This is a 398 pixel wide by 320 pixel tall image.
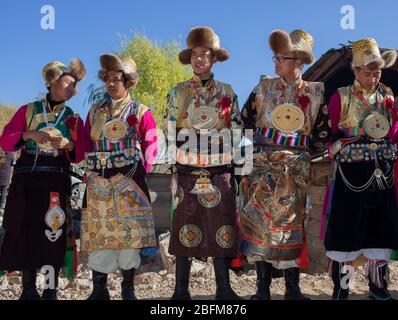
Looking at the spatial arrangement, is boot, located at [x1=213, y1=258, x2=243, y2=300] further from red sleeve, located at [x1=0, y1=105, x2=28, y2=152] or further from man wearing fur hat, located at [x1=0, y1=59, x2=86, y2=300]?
red sleeve, located at [x1=0, y1=105, x2=28, y2=152]

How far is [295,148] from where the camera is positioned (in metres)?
4.22

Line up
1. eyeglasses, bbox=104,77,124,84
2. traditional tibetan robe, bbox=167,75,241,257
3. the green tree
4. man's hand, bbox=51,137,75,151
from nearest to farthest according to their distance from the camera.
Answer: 1. traditional tibetan robe, bbox=167,75,241,257
2. man's hand, bbox=51,137,75,151
3. eyeglasses, bbox=104,77,124,84
4. the green tree

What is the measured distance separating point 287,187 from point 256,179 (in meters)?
0.28

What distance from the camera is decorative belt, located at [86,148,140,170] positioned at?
434 centimetres

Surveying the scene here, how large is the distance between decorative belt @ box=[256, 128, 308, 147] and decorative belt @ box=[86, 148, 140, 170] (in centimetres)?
118

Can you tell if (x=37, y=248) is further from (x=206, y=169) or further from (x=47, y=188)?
(x=206, y=169)

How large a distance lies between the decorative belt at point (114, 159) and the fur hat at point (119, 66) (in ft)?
2.33

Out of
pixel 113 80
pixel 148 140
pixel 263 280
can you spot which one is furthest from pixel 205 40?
pixel 263 280

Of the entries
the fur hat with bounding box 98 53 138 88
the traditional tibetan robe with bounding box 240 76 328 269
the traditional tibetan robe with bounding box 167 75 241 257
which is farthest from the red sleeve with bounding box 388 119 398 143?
the fur hat with bounding box 98 53 138 88

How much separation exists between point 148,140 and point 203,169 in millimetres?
600

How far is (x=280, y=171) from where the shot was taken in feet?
13.7

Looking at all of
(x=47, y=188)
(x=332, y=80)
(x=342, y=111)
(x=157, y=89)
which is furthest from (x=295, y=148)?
(x=157, y=89)
